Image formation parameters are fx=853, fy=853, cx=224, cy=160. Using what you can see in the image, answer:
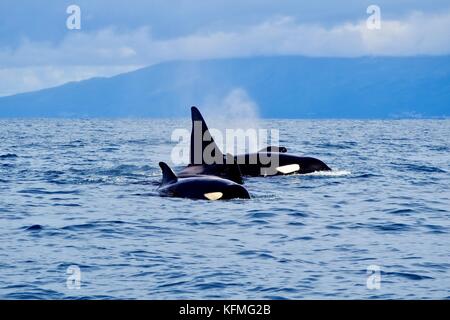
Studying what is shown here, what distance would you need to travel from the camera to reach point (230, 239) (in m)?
13.2

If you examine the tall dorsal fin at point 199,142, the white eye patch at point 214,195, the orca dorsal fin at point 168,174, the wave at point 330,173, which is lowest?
the wave at point 330,173

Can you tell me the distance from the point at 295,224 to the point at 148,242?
311 cm

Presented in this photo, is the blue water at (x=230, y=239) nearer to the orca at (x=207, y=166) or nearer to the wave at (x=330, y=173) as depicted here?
the wave at (x=330, y=173)

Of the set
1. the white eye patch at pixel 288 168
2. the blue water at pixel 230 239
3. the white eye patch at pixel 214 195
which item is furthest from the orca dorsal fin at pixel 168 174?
the white eye patch at pixel 288 168

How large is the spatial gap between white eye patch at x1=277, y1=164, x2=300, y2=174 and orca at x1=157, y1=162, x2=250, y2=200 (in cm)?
465

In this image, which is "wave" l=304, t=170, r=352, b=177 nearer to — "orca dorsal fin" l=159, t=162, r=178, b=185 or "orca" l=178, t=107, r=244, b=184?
"orca" l=178, t=107, r=244, b=184

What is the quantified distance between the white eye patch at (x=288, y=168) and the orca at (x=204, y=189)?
15.2 ft

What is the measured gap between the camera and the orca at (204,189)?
17.5m

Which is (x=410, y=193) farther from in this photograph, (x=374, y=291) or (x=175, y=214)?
(x=374, y=291)

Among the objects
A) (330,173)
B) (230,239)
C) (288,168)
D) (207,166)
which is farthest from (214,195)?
(330,173)

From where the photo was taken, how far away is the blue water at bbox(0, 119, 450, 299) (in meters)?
9.94

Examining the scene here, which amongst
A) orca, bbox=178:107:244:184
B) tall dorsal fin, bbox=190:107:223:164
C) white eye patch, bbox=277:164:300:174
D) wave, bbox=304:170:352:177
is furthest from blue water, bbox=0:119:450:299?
tall dorsal fin, bbox=190:107:223:164

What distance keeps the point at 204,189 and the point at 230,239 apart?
4.57 m

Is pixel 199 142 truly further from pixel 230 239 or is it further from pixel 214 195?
pixel 230 239
